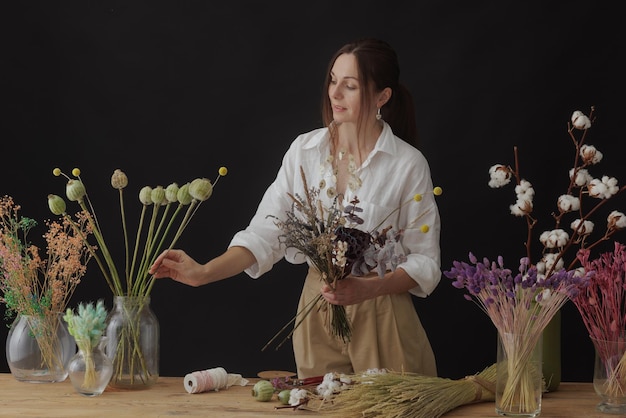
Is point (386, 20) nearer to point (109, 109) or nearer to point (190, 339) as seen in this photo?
point (109, 109)

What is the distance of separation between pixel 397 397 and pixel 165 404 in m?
0.65

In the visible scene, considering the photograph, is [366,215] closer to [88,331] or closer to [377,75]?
[377,75]

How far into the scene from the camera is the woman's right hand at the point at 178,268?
9.58ft

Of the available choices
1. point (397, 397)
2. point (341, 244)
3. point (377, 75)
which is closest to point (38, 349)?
point (341, 244)

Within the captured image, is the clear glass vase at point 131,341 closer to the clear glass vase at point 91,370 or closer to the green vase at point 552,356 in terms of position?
the clear glass vase at point 91,370

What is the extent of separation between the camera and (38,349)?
9.55 ft

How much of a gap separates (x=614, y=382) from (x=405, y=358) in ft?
2.62

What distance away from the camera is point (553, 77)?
407 centimetres

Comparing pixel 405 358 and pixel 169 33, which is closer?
pixel 405 358

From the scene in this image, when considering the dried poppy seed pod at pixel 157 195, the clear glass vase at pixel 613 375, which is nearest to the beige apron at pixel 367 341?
the dried poppy seed pod at pixel 157 195

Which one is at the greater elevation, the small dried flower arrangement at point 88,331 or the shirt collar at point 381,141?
the shirt collar at point 381,141

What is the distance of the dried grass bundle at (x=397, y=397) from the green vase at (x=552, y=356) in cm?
38

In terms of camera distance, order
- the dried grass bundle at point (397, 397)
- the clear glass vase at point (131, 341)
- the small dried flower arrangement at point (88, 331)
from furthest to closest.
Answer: the clear glass vase at point (131, 341) < the small dried flower arrangement at point (88, 331) < the dried grass bundle at point (397, 397)

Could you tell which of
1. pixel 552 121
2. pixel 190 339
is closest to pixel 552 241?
pixel 552 121
